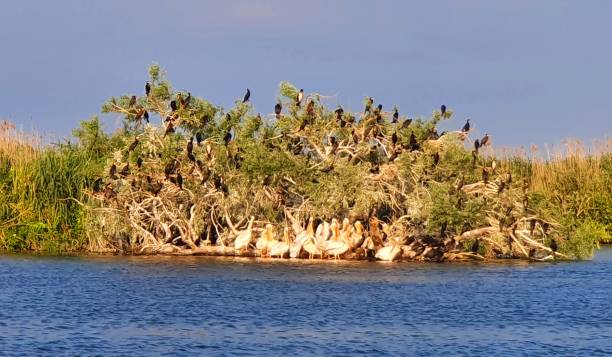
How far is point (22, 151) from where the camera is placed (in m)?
39.0

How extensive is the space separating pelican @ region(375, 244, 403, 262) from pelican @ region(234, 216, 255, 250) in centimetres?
421

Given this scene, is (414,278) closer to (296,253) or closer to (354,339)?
(296,253)

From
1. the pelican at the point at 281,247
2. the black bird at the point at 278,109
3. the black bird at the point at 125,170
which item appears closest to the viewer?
the pelican at the point at 281,247

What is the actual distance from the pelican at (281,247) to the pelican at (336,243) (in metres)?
1.27

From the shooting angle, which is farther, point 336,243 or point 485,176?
point 485,176

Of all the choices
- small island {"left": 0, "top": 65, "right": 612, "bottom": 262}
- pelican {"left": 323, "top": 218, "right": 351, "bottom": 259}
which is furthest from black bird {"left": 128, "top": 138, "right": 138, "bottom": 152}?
pelican {"left": 323, "top": 218, "right": 351, "bottom": 259}

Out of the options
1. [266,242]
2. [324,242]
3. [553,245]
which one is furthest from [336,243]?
[553,245]

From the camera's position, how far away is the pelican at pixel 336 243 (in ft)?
110

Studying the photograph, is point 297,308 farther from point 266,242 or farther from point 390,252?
point 266,242

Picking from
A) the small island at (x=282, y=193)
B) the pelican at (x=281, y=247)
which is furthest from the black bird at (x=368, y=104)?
the pelican at (x=281, y=247)

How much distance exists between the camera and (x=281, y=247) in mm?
34188

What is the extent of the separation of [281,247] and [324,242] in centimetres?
141

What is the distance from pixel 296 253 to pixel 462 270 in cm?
572

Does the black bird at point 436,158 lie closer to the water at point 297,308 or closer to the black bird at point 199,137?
the water at point 297,308
